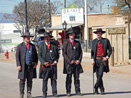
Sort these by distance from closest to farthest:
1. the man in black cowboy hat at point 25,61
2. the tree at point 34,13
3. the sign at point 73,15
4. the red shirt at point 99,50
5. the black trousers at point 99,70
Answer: the man in black cowboy hat at point 25,61 < the black trousers at point 99,70 < the red shirt at point 99,50 < the sign at point 73,15 < the tree at point 34,13

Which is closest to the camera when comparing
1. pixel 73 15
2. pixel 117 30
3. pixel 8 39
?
pixel 117 30

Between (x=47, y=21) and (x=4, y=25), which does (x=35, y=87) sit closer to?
(x=47, y=21)

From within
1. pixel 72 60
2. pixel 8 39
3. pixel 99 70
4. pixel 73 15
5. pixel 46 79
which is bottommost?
pixel 8 39

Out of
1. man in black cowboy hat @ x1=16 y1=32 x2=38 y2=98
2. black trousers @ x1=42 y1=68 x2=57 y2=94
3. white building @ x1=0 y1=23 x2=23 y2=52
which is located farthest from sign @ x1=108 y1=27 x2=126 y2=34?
white building @ x1=0 y1=23 x2=23 y2=52

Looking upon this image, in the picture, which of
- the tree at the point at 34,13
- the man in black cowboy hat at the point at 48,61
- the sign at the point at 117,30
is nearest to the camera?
the man in black cowboy hat at the point at 48,61

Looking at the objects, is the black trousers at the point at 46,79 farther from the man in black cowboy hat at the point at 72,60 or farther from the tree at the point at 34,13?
the tree at the point at 34,13

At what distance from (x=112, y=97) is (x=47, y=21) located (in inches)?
2201

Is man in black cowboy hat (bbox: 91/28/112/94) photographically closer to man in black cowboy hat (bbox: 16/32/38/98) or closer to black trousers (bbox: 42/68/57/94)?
black trousers (bbox: 42/68/57/94)

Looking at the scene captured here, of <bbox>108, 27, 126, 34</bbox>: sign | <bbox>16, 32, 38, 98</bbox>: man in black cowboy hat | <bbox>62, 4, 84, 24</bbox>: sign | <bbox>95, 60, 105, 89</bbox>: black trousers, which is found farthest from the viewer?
<bbox>62, 4, 84, 24</bbox>: sign

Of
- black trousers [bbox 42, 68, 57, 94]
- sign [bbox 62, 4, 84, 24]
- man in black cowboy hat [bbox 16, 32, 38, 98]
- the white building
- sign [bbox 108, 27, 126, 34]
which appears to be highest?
sign [bbox 62, 4, 84, 24]

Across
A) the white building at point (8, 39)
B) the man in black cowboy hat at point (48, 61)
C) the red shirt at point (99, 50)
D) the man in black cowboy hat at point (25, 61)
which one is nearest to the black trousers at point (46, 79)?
the man in black cowboy hat at point (48, 61)

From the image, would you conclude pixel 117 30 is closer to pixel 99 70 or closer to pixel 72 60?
pixel 99 70

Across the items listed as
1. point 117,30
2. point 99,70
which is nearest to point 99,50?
point 99,70

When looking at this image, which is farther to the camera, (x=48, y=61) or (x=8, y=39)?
(x=8, y=39)
